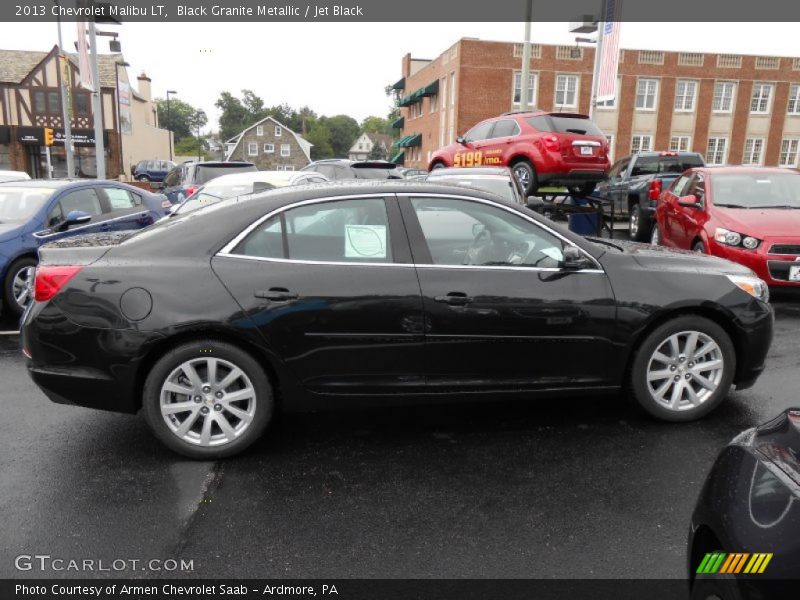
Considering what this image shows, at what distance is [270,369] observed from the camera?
149 inches

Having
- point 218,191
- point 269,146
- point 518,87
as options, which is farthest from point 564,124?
point 269,146

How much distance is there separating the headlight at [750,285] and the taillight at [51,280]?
4.14 m

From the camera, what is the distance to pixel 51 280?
3.66 m

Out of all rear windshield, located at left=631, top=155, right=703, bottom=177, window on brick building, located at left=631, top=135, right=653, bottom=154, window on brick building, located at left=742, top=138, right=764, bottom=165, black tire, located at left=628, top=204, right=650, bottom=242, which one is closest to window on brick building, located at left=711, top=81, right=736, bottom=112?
window on brick building, located at left=742, top=138, right=764, bottom=165

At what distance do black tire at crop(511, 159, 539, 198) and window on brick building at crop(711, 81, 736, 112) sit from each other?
127ft

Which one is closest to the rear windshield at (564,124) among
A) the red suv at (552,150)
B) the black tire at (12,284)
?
the red suv at (552,150)

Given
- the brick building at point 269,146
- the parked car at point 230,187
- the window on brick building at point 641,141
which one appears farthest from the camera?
the brick building at point 269,146

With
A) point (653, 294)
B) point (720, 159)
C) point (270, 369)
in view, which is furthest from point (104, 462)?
point (720, 159)

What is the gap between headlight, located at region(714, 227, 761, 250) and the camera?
722 centimetres

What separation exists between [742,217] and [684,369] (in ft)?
14.5

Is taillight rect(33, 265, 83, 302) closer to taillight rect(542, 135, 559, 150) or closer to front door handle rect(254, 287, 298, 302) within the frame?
front door handle rect(254, 287, 298, 302)

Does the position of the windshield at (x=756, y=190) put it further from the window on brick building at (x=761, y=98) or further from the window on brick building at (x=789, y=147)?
the window on brick building at (x=789, y=147)

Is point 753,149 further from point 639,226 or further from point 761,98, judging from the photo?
point 639,226

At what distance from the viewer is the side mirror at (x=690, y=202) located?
8.50 metres
